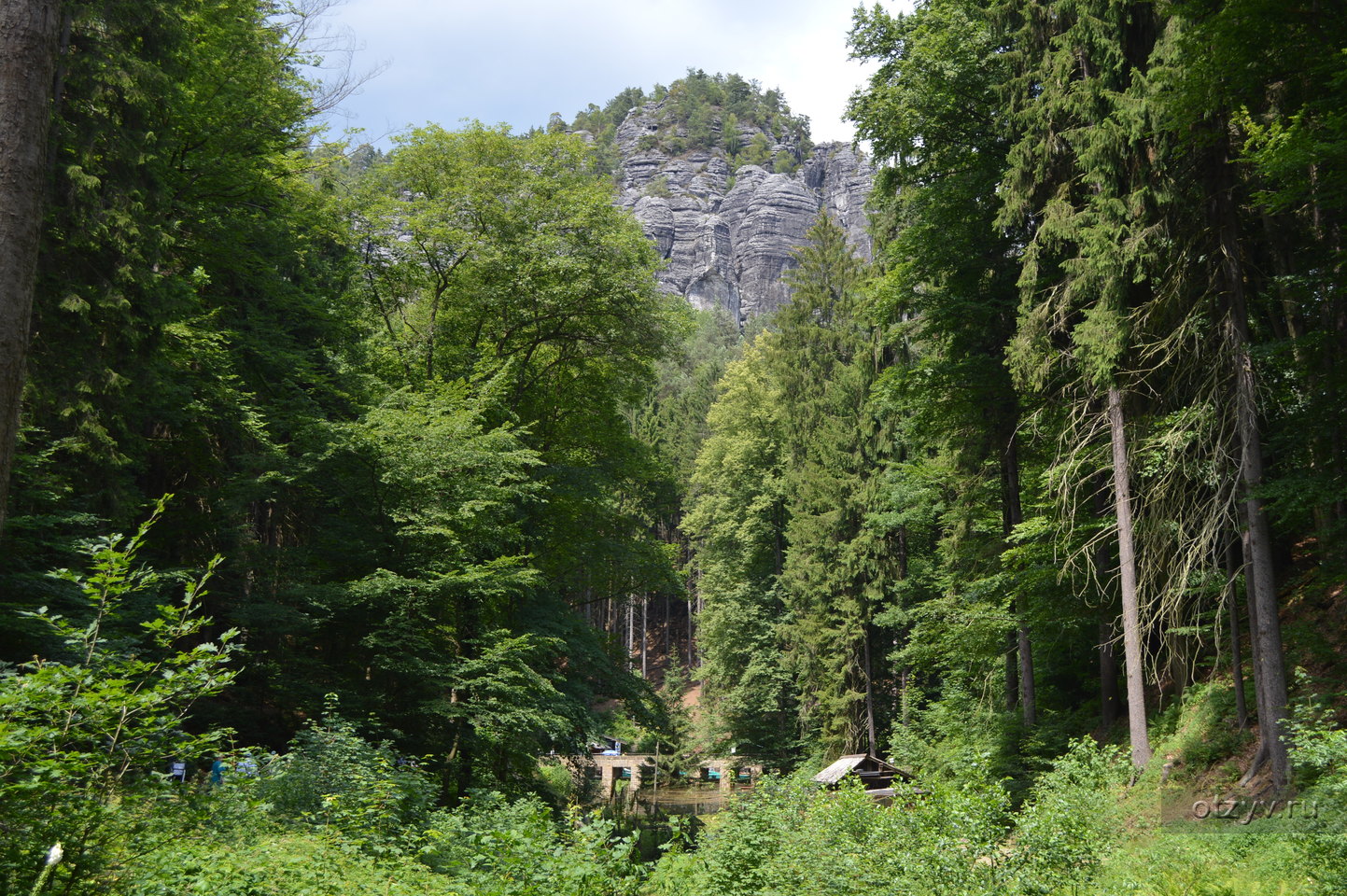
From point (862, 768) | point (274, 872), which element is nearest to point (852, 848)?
point (274, 872)

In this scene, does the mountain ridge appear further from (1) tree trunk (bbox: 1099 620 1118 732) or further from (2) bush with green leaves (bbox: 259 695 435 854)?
(2) bush with green leaves (bbox: 259 695 435 854)

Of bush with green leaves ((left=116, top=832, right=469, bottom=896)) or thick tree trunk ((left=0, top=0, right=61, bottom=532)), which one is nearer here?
bush with green leaves ((left=116, top=832, right=469, bottom=896))

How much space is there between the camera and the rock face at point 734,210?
12500 cm

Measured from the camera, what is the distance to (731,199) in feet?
440

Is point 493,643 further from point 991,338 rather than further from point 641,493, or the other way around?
point 641,493

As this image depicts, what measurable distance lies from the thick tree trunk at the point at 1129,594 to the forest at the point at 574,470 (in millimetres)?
86

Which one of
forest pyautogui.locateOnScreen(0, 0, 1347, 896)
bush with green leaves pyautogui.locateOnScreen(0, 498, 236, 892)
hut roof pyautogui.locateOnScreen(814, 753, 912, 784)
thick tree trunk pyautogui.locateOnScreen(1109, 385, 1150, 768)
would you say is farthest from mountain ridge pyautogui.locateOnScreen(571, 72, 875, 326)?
bush with green leaves pyautogui.locateOnScreen(0, 498, 236, 892)

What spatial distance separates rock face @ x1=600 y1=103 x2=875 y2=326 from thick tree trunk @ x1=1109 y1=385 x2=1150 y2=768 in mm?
104948

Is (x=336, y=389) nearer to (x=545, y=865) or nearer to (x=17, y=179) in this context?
(x=17, y=179)

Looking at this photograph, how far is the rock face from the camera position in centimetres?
12500

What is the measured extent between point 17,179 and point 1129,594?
12626 mm

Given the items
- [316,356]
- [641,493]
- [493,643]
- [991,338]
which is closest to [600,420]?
[641,493]

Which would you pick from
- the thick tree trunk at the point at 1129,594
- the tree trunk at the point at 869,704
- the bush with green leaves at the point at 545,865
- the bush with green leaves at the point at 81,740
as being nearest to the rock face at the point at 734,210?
the tree trunk at the point at 869,704

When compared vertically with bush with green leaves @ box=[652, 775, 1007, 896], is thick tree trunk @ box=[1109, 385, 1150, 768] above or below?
above
